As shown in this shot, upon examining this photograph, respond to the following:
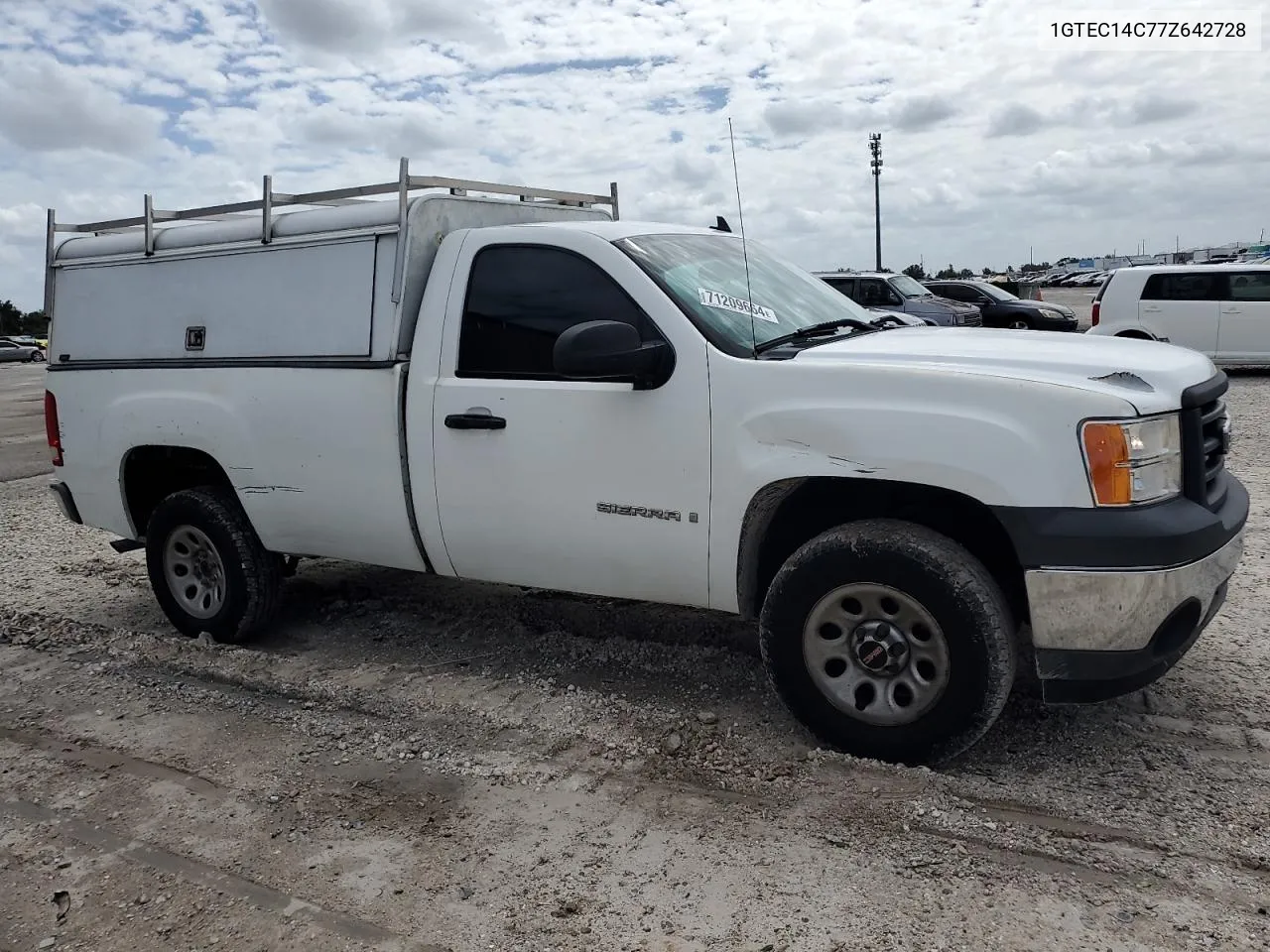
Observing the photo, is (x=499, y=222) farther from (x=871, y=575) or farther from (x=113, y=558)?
(x=113, y=558)

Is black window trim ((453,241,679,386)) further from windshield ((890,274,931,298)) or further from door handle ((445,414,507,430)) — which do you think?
windshield ((890,274,931,298))

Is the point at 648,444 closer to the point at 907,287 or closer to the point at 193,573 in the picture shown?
the point at 193,573

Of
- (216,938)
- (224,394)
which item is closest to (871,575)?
(216,938)

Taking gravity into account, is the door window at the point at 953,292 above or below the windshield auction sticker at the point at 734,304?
above

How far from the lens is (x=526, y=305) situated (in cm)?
438

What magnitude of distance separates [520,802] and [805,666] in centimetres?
107

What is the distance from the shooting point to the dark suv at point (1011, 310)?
2133cm

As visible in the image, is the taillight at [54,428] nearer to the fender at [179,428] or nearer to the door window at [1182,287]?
the fender at [179,428]

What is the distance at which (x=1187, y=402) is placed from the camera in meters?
3.43

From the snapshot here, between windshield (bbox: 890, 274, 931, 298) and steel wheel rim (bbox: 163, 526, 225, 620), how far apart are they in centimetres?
1538

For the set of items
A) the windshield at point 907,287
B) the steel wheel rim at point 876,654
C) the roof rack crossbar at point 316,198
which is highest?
the windshield at point 907,287

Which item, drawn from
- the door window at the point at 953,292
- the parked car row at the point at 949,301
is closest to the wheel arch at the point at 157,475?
the parked car row at the point at 949,301

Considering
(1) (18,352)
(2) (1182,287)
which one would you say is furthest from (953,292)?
(1) (18,352)

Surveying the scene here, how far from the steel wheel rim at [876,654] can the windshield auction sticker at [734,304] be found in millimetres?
1182
